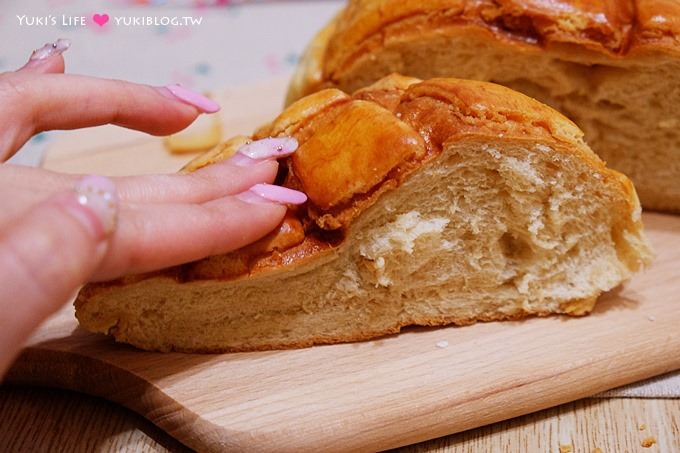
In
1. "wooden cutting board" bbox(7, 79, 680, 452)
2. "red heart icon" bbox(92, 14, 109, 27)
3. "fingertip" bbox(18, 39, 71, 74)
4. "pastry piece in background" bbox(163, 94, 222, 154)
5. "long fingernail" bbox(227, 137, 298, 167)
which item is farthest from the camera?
"red heart icon" bbox(92, 14, 109, 27)

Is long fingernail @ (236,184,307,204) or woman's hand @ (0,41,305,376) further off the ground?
woman's hand @ (0,41,305,376)

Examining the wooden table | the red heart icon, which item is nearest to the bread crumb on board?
the wooden table

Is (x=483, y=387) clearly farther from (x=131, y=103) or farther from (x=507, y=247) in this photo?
(x=131, y=103)

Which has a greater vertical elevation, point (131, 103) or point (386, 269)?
point (131, 103)

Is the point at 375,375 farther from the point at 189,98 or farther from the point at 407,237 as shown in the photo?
the point at 189,98

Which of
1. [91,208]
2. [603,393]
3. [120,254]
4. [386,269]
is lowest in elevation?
[603,393]

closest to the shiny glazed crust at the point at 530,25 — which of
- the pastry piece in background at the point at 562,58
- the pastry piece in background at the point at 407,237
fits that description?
the pastry piece in background at the point at 562,58

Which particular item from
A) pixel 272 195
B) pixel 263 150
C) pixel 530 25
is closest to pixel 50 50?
pixel 263 150

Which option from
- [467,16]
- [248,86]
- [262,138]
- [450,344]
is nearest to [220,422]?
[450,344]

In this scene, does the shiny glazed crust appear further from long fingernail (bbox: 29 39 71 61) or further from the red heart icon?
the red heart icon
